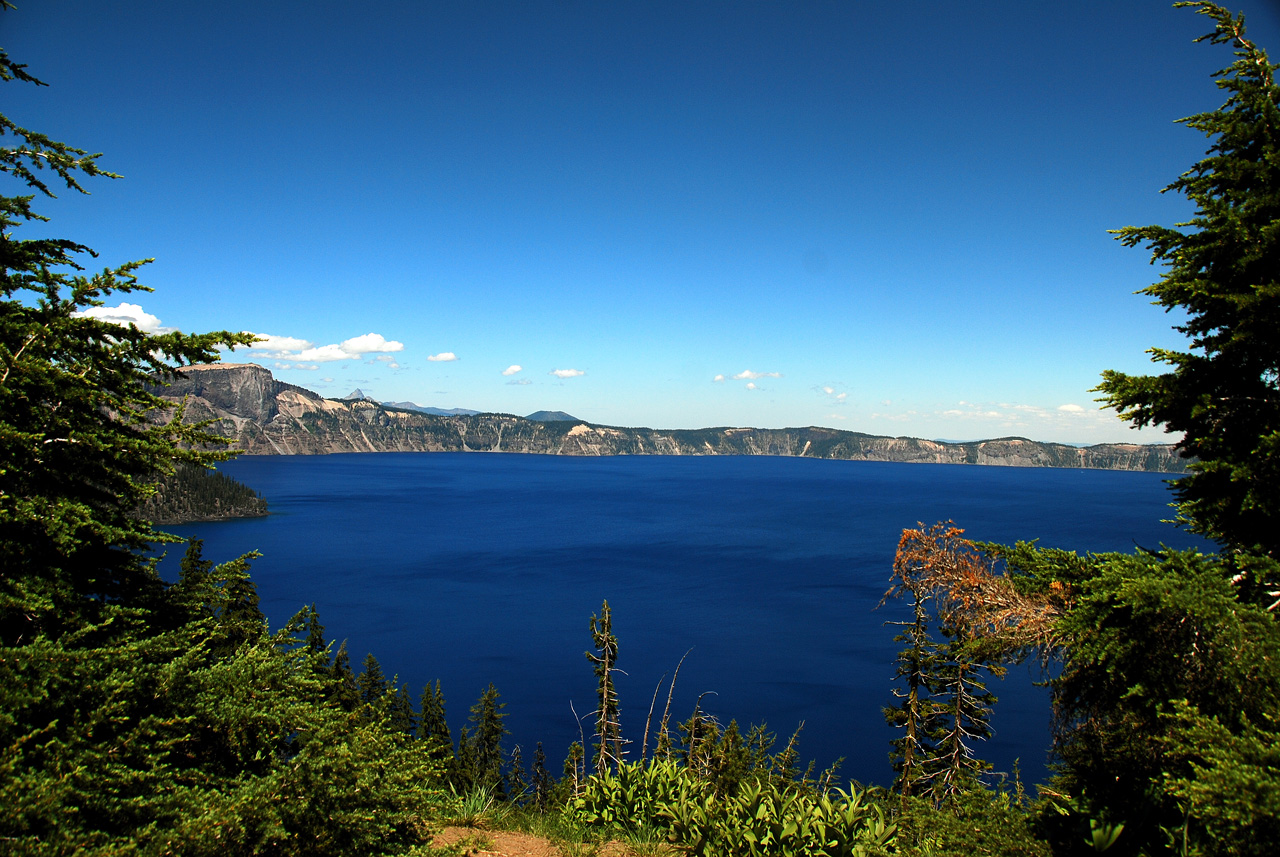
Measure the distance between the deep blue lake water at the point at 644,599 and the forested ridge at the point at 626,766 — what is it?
3.74m

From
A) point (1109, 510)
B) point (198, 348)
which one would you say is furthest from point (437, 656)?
point (1109, 510)

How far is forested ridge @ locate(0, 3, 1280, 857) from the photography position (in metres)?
5.91

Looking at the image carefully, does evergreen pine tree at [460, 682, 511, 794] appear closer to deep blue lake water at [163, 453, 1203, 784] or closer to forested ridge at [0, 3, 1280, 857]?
deep blue lake water at [163, 453, 1203, 784]

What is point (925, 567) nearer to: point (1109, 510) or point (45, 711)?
point (45, 711)

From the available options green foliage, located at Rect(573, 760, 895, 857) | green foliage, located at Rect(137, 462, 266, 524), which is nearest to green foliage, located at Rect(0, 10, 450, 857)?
green foliage, located at Rect(573, 760, 895, 857)

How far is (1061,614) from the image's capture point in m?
8.17

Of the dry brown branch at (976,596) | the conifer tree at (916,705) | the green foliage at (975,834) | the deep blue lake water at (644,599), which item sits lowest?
the deep blue lake water at (644,599)

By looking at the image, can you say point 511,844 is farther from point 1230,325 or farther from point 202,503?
point 202,503

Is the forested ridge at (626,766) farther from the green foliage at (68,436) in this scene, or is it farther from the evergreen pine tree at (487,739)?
the evergreen pine tree at (487,739)

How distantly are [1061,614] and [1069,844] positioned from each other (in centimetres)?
291

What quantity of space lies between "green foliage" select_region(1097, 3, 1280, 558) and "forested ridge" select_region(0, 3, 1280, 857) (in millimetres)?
30

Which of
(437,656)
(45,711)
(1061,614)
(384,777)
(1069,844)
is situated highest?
(1061,614)

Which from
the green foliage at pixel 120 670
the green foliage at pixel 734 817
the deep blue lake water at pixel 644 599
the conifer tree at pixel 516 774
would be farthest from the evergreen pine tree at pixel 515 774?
the green foliage at pixel 120 670

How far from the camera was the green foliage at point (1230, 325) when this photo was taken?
7348 mm
